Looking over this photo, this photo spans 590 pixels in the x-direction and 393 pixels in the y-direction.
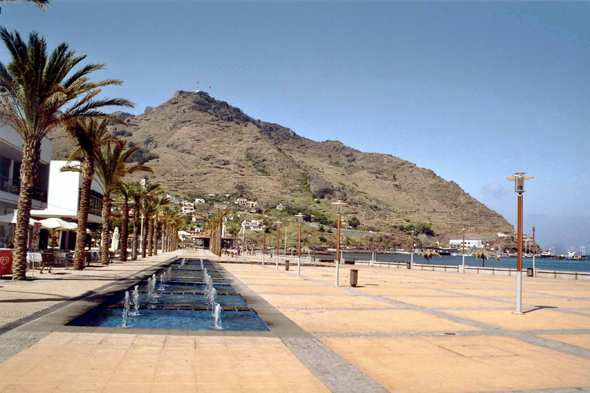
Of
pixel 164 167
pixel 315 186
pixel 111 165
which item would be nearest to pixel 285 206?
pixel 315 186

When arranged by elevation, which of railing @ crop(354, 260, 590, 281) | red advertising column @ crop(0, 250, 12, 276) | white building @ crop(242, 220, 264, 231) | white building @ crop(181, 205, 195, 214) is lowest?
railing @ crop(354, 260, 590, 281)

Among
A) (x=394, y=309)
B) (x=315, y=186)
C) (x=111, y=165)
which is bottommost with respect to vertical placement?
(x=394, y=309)

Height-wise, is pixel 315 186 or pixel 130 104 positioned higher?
pixel 315 186

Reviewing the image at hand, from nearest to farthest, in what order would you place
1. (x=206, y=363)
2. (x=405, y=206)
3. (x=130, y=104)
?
(x=206, y=363) < (x=130, y=104) < (x=405, y=206)

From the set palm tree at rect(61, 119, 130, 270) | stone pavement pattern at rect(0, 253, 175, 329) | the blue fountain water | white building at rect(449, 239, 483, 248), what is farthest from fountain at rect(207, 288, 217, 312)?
white building at rect(449, 239, 483, 248)

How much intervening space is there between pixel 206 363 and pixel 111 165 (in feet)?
83.0

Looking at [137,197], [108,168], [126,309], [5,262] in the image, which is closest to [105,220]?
[108,168]

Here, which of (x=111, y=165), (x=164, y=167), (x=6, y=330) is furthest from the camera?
(x=164, y=167)

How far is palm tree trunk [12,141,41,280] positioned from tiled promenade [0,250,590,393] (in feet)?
15.1

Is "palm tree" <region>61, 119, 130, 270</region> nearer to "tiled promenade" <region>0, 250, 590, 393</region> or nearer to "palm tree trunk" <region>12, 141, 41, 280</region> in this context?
"palm tree trunk" <region>12, 141, 41, 280</region>

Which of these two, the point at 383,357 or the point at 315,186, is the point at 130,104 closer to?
the point at 383,357

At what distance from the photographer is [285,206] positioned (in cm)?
16762

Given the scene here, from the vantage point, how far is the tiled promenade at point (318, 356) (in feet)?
19.9

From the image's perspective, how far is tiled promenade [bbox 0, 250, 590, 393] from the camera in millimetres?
6070
